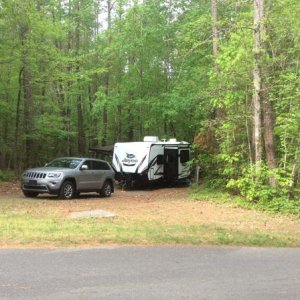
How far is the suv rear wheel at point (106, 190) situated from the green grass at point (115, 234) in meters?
8.82

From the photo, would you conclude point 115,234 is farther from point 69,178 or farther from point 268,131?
point 268,131

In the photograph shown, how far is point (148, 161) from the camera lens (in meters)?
26.4

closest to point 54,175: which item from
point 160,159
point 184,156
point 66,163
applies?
point 66,163

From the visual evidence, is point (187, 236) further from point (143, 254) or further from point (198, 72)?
point (198, 72)

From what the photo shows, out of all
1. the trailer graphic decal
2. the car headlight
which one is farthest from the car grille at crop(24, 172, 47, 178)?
the trailer graphic decal

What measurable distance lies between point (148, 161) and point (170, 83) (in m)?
10.1

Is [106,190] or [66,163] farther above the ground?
[66,163]

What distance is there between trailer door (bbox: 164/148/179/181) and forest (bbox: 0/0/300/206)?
1.71m

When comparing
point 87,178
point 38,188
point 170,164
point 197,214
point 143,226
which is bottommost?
point 197,214

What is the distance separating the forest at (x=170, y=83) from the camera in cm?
1778

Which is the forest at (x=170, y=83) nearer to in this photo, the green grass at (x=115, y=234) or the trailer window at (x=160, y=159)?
the trailer window at (x=160, y=159)

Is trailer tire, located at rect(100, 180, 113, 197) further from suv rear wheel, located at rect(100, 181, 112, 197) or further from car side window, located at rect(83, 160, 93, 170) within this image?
car side window, located at rect(83, 160, 93, 170)

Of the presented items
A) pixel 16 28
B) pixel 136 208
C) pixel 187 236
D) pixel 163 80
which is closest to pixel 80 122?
pixel 163 80

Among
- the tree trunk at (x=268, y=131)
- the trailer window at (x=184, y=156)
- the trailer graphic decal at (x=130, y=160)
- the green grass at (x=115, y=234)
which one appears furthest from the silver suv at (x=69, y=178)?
the trailer window at (x=184, y=156)
